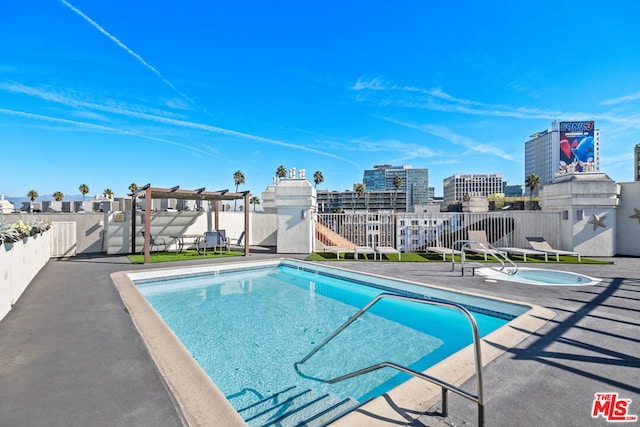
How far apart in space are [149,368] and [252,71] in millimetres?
20551

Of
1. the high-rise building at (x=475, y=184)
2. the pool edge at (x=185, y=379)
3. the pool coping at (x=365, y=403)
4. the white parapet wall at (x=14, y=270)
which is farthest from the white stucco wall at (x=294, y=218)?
the high-rise building at (x=475, y=184)

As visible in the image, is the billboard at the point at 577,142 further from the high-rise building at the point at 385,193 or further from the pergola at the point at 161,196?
the pergola at the point at 161,196

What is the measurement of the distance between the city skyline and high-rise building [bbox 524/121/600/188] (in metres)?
50.8

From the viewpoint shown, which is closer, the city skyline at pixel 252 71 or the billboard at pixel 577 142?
the city skyline at pixel 252 71

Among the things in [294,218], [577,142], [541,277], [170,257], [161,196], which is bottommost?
[541,277]

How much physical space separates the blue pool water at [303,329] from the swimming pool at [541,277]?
104 inches

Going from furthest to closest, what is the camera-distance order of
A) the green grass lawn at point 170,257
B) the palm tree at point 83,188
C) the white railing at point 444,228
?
1. the palm tree at point 83,188
2. the white railing at point 444,228
3. the green grass lawn at point 170,257

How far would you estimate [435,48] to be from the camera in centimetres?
1828

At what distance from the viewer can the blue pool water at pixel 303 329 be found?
343 cm

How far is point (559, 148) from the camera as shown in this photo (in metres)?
112

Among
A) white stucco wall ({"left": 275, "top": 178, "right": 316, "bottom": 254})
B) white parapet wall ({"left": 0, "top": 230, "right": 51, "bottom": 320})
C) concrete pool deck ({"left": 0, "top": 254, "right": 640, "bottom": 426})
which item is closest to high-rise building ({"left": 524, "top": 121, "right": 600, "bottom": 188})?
white stucco wall ({"left": 275, "top": 178, "right": 316, "bottom": 254})

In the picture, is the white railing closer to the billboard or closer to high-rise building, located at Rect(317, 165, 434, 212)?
high-rise building, located at Rect(317, 165, 434, 212)

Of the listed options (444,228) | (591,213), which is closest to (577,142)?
(591,213)

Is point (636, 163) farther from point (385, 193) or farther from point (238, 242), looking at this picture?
point (238, 242)
